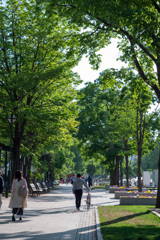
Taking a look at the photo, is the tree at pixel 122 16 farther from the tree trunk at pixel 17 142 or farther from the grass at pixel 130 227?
the tree trunk at pixel 17 142

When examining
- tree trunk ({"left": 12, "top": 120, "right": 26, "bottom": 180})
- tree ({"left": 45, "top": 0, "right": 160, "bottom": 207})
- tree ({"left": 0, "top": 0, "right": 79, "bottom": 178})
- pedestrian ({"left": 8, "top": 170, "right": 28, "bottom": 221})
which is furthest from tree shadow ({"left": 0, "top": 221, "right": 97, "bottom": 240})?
tree trunk ({"left": 12, "top": 120, "right": 26, "bottom": 180})

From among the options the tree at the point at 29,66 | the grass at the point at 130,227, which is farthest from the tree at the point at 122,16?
the tree at the point at 29,66

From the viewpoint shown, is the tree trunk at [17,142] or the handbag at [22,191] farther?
the tree trunk at [17,142]

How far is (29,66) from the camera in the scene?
78.4ft

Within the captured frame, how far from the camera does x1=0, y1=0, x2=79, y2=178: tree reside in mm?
23453

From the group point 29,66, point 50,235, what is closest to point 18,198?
point 50,235

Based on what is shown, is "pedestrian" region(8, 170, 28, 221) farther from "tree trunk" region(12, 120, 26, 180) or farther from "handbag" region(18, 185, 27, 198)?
"tree trunk" region(12, 120, 26, 180)

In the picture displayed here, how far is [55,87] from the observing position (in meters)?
25.5

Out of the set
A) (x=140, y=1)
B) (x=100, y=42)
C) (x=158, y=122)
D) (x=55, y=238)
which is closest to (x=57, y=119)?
(x=100, y=42)

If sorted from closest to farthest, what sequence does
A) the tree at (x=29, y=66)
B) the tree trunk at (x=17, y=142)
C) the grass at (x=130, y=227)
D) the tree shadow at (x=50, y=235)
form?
the tree shadow at (x=50, y=235)
the grass at (x=130, y=227)
the tree at (x=29, y=66)
the tree trunk at (x=17, y=142)

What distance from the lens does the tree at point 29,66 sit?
23453 mm

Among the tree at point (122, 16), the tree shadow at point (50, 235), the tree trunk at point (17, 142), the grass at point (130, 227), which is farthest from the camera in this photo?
the tree trunk at point (17, 142)

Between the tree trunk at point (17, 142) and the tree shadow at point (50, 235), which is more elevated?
the tree trunk at point (17, 142)

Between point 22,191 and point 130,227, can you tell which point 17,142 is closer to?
point 22,191
